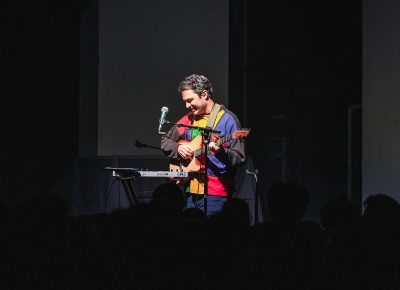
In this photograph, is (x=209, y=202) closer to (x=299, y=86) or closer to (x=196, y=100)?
(x=196, y=100)

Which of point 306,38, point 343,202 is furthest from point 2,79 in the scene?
point 343,202

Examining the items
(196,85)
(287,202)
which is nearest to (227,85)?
(196,85)

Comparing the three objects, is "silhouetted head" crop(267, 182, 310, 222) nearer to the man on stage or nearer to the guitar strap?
the man on stage

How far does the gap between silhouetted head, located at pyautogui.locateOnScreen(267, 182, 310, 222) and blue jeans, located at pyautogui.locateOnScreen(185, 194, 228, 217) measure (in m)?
1.48

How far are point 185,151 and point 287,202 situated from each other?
1.94 meters

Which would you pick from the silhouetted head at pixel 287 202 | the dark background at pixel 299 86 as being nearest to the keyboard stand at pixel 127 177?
the silhouetted head at pixel 287 202

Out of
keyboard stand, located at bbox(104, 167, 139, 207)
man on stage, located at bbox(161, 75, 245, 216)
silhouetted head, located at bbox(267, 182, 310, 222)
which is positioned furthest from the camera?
keyboard stand, located at bbox(104, 167, 139, 207)

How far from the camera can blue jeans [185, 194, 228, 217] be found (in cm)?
490

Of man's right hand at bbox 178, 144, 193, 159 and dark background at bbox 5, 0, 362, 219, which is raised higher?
dark background at bbox 5, 0, 362, 219

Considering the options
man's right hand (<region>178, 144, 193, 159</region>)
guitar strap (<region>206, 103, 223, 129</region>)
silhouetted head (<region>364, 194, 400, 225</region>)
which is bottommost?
silhouetted head (<region>364, 194, 400, 225</region>)

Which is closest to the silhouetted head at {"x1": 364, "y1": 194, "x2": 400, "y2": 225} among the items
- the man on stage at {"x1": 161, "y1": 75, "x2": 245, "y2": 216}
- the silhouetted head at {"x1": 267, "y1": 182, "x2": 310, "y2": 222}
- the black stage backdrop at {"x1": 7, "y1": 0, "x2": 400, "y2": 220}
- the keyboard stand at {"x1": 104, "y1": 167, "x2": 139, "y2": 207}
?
the silhouetted head at {"x1": 267, "y1": 182, "x2": 310, "y2": 222}

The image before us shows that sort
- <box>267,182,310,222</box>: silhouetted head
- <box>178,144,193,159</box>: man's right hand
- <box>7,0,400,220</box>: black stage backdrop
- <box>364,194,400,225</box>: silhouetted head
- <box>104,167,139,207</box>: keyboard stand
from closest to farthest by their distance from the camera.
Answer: <box>364,194,400,225</box>: silhouetted head
<box>267,182,310,222</box>: silhouetted head
<box>178,144,193,159</box>: man's right hand
<box>104,167,139,207</box>: keyboard stand
<box>7,0,400,220</box>: black stage backdrop

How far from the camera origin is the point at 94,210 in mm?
6199

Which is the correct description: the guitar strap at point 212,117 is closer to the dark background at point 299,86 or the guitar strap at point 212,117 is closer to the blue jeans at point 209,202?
the blue jeans at point 209,202
